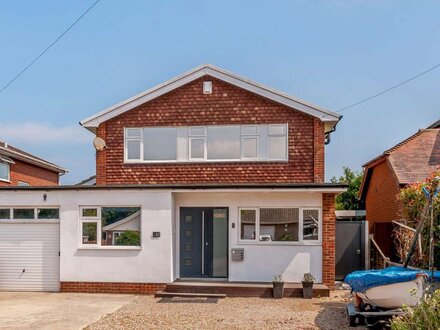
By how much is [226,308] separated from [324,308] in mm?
2425

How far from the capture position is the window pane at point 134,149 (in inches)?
614

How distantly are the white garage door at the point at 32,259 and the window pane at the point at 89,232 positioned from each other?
0.84 meters

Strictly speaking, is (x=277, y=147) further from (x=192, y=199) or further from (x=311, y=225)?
(x=192, y=199)

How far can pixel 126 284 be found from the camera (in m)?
13.7

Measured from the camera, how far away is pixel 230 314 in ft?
35.3

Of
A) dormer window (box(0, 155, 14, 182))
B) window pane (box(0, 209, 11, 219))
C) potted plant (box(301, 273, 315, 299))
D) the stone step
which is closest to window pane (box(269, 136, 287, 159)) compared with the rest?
potted plant (box(301, 273, 315, 299))

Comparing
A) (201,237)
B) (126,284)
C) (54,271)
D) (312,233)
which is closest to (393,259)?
(312,233)

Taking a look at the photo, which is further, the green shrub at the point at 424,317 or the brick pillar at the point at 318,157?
the brick pillar at the point at 318,157

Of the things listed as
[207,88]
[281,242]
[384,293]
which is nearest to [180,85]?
[207,88]

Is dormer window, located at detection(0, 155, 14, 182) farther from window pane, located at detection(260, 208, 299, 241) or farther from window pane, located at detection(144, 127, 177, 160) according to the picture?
window pane, located at detection(260, 208, 299, 241)

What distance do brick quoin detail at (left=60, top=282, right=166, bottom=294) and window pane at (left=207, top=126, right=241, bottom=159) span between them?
4.56 metres

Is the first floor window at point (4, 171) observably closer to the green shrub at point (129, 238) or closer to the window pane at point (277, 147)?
the green shrub at point (129, 238)

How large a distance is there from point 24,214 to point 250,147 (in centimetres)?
747

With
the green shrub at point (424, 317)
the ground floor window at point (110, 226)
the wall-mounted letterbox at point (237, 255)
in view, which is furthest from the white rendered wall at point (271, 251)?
the green shrub at point (424, 317)
